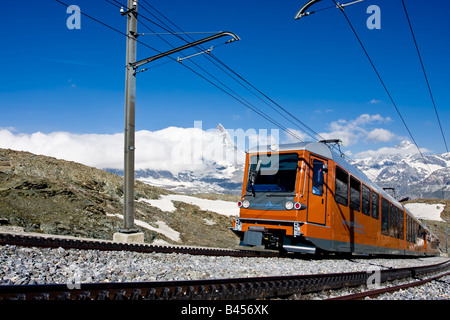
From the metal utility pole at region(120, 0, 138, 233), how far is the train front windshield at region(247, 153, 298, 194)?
12.6 feet

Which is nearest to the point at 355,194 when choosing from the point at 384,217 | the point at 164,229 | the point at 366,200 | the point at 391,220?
→ the point at 366,200

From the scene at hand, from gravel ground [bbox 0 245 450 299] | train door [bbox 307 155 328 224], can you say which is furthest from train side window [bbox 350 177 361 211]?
gravel ground [bbox 0 245 450 299]

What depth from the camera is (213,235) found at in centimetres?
2273

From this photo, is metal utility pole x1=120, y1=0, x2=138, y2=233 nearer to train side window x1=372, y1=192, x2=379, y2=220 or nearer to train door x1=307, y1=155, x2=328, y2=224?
train door x1=307, y1=155, x2=328, y2=224

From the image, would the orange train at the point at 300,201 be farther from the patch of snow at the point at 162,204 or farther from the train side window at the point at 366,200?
the patch of snow at the point at 162,204

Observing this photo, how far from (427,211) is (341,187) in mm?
125340

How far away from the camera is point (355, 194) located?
11.9 metres

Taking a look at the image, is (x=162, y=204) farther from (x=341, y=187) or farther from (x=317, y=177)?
(x=317, y=177)

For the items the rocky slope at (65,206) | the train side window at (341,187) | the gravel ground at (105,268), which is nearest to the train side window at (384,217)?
the train side window at (341,187)

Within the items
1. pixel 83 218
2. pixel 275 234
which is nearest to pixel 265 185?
pixel 275 234

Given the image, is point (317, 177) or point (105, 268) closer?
point (105, 268)

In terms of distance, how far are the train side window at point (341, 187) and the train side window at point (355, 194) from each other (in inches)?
18.4

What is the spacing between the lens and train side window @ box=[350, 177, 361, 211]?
1163cm
